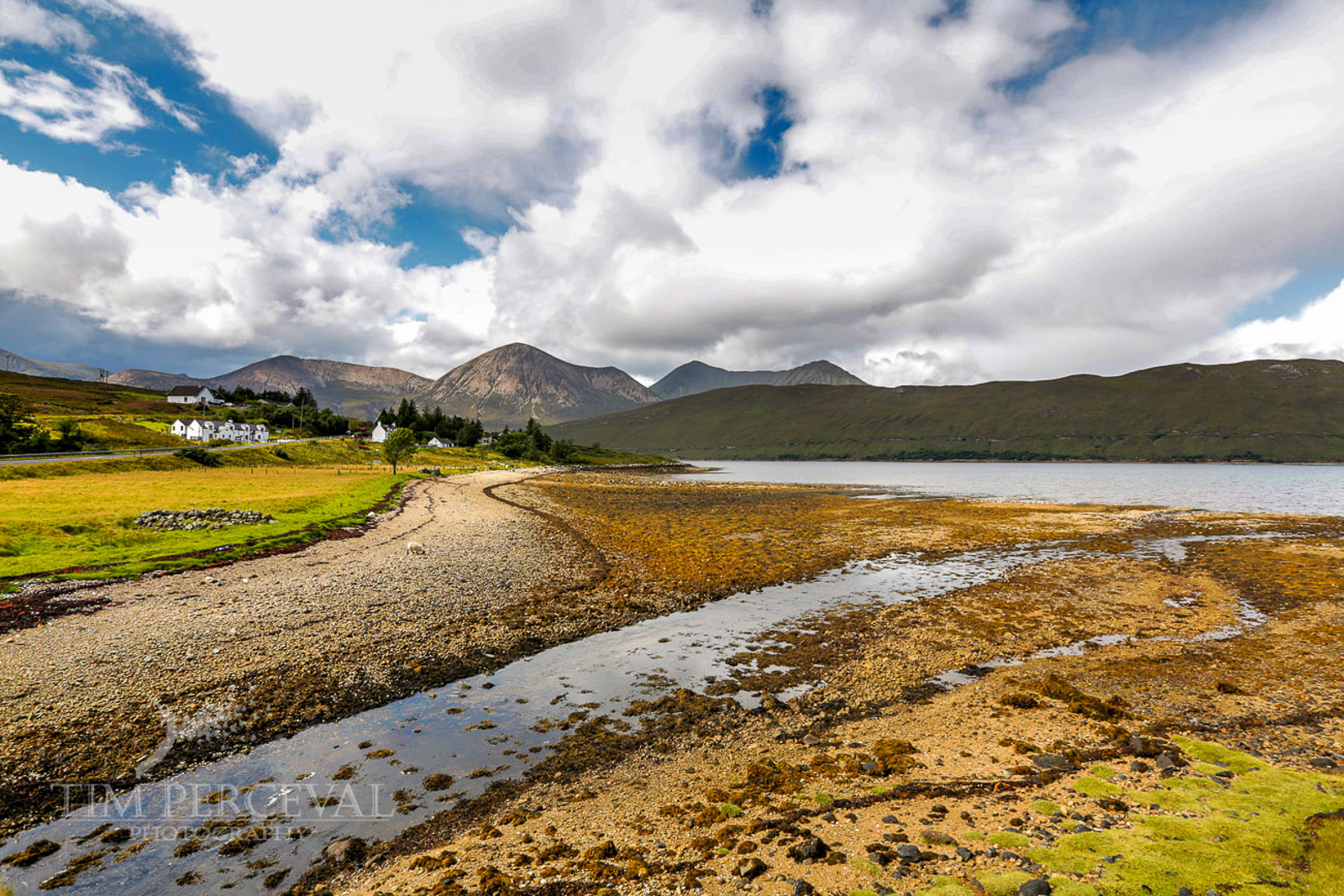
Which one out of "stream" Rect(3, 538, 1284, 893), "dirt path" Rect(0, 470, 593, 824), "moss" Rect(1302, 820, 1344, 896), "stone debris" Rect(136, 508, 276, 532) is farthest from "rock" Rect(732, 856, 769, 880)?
"stone debris" Rect(136, 508, 276, 532)

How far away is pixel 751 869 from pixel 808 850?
111 cm

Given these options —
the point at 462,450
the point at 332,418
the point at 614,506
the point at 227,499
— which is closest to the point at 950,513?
the point at 614,506

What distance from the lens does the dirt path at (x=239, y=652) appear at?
12992 millimetres

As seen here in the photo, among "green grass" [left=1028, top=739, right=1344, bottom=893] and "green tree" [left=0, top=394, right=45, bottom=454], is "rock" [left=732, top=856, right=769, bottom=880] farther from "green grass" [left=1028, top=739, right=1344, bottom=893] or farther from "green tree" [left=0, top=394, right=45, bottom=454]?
"green tree" [left=0, top=394, right=45, bottom=454]

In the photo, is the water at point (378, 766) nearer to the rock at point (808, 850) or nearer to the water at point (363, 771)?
the water at point (363, 771)

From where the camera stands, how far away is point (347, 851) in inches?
388

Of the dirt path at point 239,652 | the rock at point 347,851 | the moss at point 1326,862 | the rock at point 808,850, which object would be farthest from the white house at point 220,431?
the moss at point 1326,862

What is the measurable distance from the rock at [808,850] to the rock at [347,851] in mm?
7669

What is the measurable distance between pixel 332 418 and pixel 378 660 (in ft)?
698

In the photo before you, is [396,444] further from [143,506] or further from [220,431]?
[220,431]

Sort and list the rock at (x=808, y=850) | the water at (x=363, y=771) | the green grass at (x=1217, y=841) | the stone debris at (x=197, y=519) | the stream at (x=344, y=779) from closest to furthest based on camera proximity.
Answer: the green grass at (x=1217, y=841), the rock at (x=808, y=850), the stream at (x=344, y=779), the water at (x=363, y=771), the stone debris at (x=197, y=519)

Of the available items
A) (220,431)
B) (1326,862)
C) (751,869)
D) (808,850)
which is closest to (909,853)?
(808,850)

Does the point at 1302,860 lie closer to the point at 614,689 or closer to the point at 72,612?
the point at 614,689

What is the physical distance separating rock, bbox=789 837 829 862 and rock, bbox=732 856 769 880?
580mm
